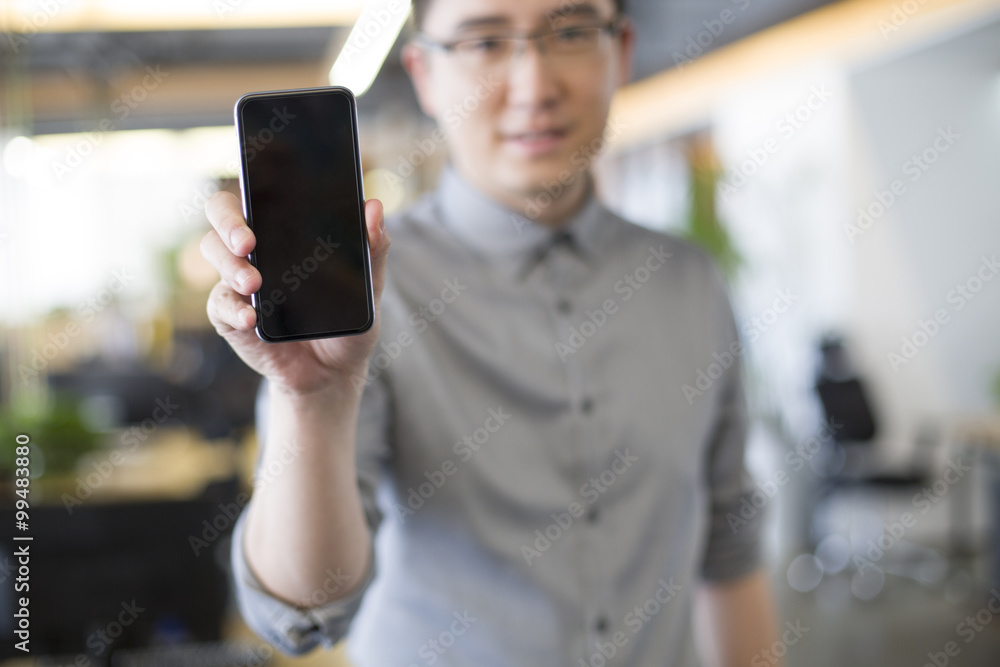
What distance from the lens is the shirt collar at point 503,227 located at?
1023 millimetres

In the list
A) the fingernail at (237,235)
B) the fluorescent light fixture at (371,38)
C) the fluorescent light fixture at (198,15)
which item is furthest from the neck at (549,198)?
the fluorescent light fixture at (198,15)

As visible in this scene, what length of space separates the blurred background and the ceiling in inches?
1.3

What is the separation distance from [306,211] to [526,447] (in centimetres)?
55

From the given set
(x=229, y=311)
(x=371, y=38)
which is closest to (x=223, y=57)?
(x=371, y=38)

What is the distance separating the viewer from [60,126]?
28.8 feet

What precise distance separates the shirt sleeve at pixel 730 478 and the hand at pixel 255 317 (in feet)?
2.27

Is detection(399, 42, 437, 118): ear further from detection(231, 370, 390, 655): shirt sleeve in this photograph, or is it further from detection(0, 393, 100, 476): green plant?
detection(0, 393, 100, 476): green plant

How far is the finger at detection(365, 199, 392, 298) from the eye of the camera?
509mm

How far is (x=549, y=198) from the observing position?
0.98m

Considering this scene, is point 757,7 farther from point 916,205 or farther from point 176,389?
point 176,389

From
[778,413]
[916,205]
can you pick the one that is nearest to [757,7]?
[916,205]

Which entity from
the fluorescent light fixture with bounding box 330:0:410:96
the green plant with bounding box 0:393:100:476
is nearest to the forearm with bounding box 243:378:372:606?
the green plant with bounding box 0:393:100:476

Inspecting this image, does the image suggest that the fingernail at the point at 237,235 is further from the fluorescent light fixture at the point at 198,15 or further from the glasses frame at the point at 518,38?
the fluorescent light fixture at the point at 198,15

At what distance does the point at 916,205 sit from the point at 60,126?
794cm
